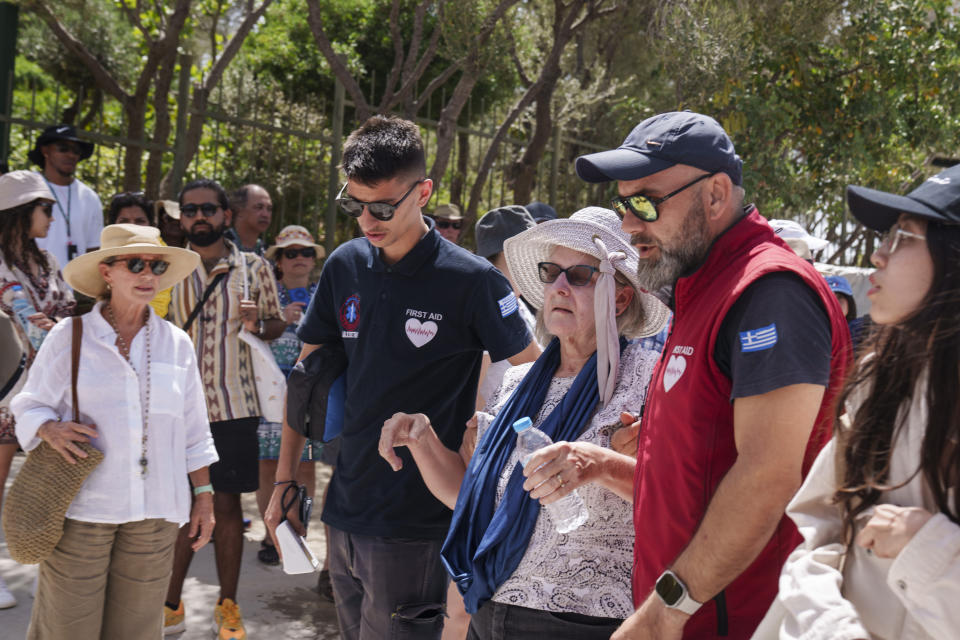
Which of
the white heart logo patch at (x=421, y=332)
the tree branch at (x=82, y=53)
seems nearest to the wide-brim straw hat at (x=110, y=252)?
the white heart logo patch at (x=421, y=332)

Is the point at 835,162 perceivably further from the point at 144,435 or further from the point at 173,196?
the point at 144,435

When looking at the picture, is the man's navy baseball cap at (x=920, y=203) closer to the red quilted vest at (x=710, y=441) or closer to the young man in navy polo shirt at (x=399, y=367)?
the red quilted vest at (x=710, y=441)

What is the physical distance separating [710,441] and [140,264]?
260 centimetres

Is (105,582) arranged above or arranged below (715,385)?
below

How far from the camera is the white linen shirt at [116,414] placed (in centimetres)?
351

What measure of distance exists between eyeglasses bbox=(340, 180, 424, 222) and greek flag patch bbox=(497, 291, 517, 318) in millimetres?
467

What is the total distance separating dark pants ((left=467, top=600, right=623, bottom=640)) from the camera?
2.42 m

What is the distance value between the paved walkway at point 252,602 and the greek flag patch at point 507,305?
2526mm

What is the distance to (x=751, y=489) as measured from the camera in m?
1.84

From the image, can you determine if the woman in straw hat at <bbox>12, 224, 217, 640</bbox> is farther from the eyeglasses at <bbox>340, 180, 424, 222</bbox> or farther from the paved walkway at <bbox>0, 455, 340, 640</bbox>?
the paved walkway at <bbox>0, 455, 340, 640</bbox>

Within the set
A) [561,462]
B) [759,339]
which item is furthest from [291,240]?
[759,339]

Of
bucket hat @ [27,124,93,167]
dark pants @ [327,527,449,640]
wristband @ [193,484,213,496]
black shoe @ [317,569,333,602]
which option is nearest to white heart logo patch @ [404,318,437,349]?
dark pants @ [327,527,449,640]

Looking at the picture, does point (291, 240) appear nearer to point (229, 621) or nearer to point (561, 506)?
point (229, 621)

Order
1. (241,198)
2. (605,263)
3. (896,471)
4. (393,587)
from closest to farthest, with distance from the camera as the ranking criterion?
(896,471) < (605,263) < (393,587) < (241,198)
